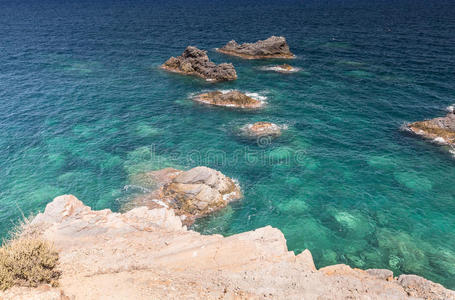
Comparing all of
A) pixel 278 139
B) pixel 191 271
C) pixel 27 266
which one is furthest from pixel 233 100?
pixel 27 266

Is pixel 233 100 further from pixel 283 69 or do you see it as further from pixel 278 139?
pixel 283 69

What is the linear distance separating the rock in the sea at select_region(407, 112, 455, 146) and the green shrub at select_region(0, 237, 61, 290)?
57506mm

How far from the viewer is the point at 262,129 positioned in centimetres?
5728

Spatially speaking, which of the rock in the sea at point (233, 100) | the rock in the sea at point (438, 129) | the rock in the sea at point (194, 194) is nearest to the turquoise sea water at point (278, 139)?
the rock in the sea at point (194, 194)

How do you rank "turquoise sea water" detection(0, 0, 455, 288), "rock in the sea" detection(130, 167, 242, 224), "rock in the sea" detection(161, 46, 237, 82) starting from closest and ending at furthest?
1. "turquoise sea water" detection(0, 0, 455, 288)
2. "rock in the sea" detection(130, 167, 242, 224)
3. "rock in the sea" detection(161, 46, 237, 82)

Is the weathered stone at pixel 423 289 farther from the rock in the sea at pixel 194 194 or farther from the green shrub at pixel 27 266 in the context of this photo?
the green shrub at pixel 27 266

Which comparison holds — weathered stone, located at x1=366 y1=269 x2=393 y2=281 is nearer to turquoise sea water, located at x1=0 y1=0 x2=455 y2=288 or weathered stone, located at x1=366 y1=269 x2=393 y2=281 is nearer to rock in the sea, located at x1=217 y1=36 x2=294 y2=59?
turquoise sea water, located at x1=0 y1=0 x2=455 y2=288

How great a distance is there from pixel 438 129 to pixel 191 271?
169 ft

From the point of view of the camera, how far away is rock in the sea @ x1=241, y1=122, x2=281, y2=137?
5616 cm

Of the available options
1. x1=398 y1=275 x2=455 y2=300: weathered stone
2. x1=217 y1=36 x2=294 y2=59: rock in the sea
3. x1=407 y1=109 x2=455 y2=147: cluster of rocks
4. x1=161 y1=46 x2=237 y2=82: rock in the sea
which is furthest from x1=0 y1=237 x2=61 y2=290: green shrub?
x1=217 y1=36 x2=294 y2=59: rock in the sea

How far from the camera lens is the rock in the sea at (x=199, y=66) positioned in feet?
268

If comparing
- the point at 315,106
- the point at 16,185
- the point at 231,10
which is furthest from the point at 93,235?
the point at 231,10

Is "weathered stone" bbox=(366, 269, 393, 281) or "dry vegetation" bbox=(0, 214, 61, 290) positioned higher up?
"dry vegetation" bbox=(0, 214, 61, 290)

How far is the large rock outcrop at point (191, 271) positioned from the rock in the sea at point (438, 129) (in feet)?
121
